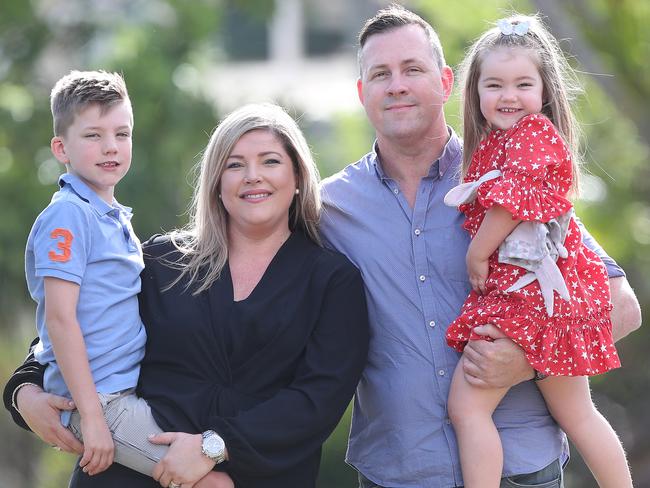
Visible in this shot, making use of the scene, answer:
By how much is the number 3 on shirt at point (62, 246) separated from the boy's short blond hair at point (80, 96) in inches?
13.4

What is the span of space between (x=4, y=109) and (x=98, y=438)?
5.92 meters

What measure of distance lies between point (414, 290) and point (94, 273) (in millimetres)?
1003

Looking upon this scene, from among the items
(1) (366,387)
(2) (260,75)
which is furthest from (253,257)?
(2) (260,75)

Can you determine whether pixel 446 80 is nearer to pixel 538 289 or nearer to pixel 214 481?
pixel 538 289

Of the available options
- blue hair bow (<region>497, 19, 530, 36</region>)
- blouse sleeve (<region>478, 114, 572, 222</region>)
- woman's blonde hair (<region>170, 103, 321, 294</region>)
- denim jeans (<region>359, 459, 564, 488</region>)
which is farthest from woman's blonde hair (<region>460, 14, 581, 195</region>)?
denim jeans (<region>359, 459, 564, 488</region>)

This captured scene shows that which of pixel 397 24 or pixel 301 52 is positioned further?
pixel 301 52

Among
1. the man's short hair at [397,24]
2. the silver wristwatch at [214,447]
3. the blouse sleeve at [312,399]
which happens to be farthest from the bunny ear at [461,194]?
the silver wristwatch at [214,447]

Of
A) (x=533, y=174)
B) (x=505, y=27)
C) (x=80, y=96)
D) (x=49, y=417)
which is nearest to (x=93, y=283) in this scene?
(x=49, y=417)

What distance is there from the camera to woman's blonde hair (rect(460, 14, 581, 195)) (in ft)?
10.9

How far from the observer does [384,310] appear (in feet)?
11.4

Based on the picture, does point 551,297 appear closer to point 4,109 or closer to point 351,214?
point 351,214

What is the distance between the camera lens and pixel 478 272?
331cm

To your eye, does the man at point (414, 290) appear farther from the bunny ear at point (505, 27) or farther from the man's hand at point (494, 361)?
the bunny ear at point (505, 27)

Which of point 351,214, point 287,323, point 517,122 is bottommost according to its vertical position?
point 287,323
